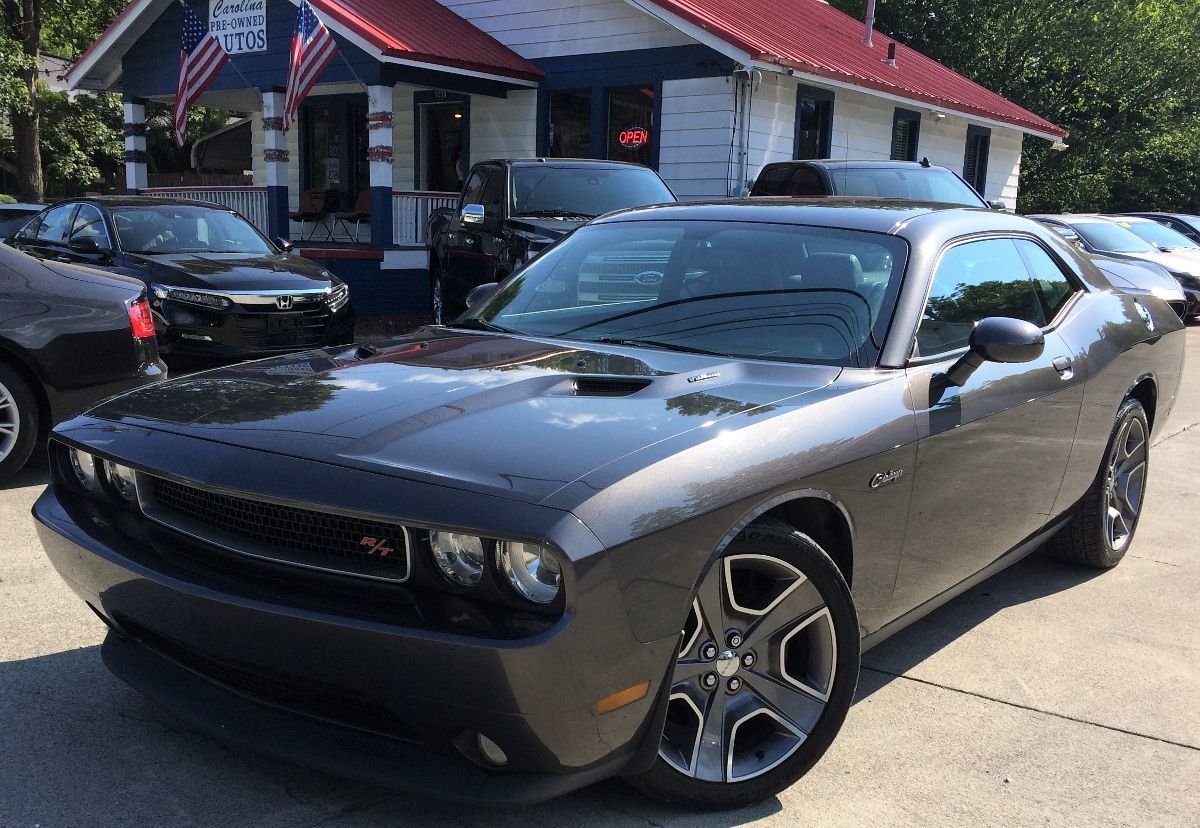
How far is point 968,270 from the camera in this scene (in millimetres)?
3857

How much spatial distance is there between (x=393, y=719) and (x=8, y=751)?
128 cm

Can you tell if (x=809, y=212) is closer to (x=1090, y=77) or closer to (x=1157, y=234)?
(x=1157, y=234)

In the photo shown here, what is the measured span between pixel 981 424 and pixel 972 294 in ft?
1.87

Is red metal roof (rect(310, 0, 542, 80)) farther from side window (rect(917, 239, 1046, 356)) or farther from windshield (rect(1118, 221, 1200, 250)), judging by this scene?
side window (rect(917, 239, 1046, 356))

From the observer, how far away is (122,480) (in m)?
2.99

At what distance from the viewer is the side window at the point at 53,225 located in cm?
1014

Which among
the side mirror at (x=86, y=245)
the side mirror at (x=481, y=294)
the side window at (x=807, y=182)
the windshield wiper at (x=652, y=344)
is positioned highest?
the side window at (x=807, y=182)

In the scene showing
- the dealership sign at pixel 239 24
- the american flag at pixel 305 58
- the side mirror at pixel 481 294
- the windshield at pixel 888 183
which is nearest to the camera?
the side mirror at pixel 481 294

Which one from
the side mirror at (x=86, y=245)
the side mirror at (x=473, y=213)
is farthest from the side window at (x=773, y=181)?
the side mirror at (x=86, y=245)

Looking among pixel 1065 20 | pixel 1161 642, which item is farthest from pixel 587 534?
pixel 1065 20

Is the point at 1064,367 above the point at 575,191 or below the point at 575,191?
below

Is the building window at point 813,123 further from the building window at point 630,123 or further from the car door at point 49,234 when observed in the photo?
the car door at point 49,234

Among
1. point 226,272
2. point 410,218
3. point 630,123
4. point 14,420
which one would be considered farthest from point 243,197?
point 14,420

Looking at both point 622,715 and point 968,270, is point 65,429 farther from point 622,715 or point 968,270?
point 968,270
